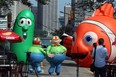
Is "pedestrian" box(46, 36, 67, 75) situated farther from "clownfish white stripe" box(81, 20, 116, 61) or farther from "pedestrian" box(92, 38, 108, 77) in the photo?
"pedestrian" box(92, 38, 108, 77)

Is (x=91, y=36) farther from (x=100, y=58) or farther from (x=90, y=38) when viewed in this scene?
(x=100, y=58)

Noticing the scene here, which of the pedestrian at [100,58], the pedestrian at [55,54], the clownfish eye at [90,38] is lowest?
the pedestrian at [55,54]

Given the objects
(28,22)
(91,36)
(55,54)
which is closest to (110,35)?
(91,36)

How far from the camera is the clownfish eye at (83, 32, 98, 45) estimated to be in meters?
21.8

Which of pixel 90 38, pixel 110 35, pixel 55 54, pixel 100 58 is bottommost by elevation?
pixel 55 54

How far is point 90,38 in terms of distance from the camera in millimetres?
21891

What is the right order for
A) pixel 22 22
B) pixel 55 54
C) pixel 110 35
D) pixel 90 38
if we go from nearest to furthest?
pixel 55 54 → pixel 90 38 → pixel 110 35 → pixel 22 22

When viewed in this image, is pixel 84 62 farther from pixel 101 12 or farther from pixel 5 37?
pixel 5 37

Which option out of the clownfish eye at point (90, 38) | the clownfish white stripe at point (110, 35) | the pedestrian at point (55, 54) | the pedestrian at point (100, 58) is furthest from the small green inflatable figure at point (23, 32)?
the pedestrian at point (100, 58)

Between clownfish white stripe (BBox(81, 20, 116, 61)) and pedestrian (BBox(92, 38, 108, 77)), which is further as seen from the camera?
clownfish white stripe (BBox(81, 20, 116, 61))

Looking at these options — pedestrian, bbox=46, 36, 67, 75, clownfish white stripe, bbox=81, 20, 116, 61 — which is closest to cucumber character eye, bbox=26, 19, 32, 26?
pedestrian, bbox=46, 36, 67, 75

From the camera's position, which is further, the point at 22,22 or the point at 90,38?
the point at 22,22

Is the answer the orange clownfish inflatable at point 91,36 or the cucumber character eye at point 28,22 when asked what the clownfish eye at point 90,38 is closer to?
the orange clownfish inflatable at point 91,36

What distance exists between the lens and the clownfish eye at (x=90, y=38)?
71.4 ft
